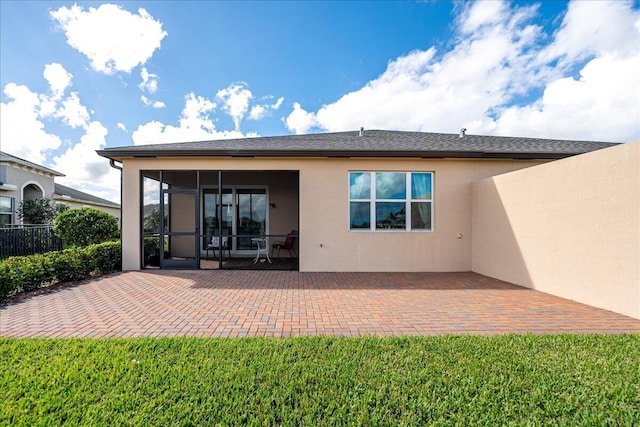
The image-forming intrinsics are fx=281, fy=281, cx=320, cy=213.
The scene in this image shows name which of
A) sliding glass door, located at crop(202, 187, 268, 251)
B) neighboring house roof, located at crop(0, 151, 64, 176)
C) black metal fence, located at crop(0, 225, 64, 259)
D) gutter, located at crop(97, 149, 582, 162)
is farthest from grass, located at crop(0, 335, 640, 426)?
neighboring house roof, located at crop(0, 151, 64, 176)

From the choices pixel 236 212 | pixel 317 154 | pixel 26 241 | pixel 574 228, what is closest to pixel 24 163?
pixel 26 241

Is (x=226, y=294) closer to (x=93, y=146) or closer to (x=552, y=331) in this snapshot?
(x=552, y=331)

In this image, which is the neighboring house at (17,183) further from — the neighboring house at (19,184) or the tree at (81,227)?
the tree at (81,227)

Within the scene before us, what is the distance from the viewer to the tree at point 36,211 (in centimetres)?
1465

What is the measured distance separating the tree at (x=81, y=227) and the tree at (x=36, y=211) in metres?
8.45

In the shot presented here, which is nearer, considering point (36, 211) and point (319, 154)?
point (319, 154)

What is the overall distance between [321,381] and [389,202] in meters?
6.08

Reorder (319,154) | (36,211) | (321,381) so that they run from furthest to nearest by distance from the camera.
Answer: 1. (36,211)
2. (319,154)
3. (321,381)

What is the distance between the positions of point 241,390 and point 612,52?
12.0 m

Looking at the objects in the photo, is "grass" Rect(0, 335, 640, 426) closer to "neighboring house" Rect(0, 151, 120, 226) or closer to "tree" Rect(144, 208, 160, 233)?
"tree" Rect(144, 208, 160, 233)

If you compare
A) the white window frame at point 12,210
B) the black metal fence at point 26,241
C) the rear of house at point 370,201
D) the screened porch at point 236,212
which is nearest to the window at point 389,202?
the rear of house at point 370,201

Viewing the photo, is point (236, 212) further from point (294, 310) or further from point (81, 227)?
point (294, 310)

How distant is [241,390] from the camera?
2459mm

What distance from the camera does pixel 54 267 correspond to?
20.5 feet
